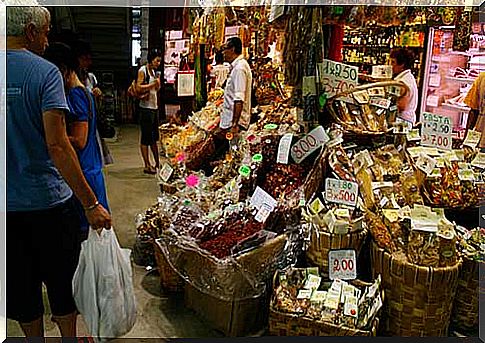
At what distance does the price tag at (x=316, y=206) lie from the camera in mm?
2339

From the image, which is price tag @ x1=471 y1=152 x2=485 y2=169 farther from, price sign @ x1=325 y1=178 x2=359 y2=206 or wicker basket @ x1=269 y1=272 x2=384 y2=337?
wicker basket @ x1=269 y1=272 x2=384 y2=337

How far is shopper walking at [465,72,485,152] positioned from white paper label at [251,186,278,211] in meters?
1.07

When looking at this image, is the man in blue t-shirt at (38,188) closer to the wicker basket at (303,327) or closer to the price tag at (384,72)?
the wicker basket at (303,327)

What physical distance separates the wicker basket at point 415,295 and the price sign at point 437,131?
63 cm

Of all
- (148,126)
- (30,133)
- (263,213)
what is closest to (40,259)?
(30,133)

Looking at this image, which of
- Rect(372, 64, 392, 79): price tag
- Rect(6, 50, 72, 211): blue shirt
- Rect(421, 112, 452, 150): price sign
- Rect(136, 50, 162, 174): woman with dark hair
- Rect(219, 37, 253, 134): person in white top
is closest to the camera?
Rect(6, 50, 72, 211): blue shirt

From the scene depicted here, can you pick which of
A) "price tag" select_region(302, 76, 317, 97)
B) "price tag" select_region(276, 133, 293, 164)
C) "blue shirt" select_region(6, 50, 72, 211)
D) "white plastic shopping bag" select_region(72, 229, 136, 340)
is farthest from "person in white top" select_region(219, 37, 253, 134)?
"blue shirt" select_region(6, 50, 72, 211)

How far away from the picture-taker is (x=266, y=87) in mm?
3777

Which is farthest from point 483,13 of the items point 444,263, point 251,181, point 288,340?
point 288,340

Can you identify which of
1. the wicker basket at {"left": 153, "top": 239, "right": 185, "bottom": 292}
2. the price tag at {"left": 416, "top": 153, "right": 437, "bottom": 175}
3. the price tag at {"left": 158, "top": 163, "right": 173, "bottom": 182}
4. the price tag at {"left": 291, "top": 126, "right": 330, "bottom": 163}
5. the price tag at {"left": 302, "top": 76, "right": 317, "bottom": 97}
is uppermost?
the price tag at {"left": 302, "top": 76, "right": 317, "bottom": 97}

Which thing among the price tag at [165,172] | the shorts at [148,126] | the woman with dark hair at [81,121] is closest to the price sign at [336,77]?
the shorts at [148,126]

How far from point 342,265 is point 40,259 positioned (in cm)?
121

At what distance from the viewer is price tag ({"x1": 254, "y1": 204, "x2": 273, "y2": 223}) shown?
2451mm

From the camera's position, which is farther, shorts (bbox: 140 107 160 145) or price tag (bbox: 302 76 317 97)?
price tag (bbox: 302 76 317 97)
